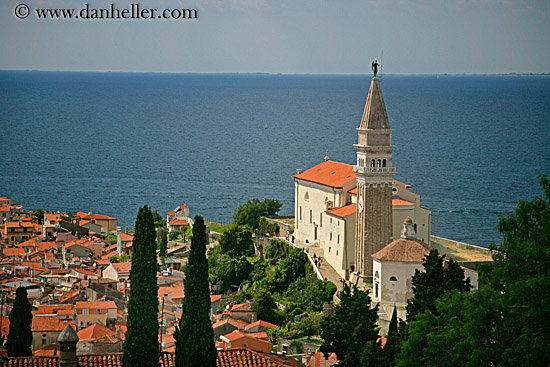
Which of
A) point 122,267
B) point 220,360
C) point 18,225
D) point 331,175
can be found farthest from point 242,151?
point 220,360

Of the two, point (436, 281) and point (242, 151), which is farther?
point (242, 151)

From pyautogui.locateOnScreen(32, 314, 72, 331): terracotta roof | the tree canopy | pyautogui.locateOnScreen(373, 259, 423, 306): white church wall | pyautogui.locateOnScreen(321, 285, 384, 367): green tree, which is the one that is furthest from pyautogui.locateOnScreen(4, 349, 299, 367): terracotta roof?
pyautogui.locateOnScreen(373, 259, 423, 306): white church wall

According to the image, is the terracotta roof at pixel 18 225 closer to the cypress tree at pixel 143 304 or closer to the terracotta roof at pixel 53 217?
the terracotta roof at pixel 53 217

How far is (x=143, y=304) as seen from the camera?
19.7 metres

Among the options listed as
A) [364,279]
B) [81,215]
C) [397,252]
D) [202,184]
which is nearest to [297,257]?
[364,279]

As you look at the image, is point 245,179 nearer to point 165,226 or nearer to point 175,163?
point 175,163

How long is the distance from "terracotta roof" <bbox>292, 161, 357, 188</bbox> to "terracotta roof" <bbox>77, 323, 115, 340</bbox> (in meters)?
13.6

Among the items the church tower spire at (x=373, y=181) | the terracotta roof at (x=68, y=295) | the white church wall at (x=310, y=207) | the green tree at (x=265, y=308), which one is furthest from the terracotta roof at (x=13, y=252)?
the church tower spire at (x=373, y=181)

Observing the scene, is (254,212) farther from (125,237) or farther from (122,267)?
(122,267)

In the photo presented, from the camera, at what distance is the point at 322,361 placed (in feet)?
73.4

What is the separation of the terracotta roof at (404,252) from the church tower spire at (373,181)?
263 cm

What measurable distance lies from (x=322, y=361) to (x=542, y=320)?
7218mm

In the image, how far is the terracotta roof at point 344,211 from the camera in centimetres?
3600

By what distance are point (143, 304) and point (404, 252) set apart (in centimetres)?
1361
